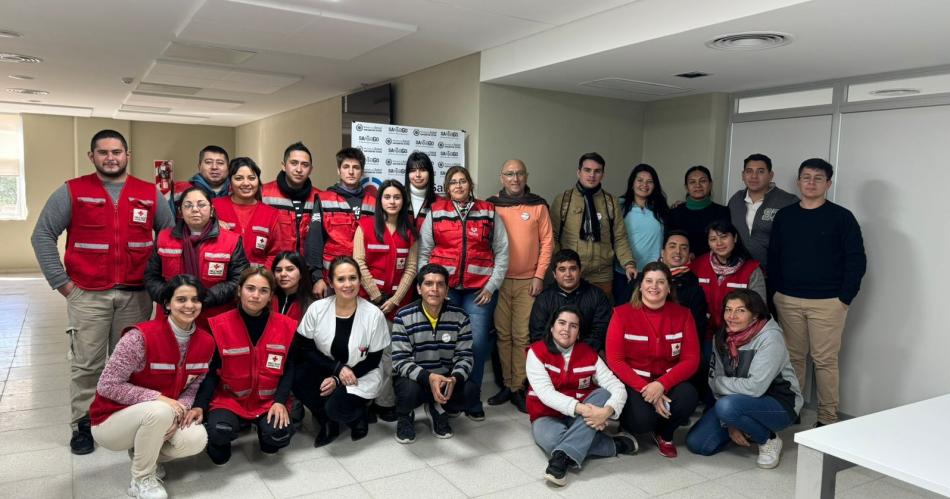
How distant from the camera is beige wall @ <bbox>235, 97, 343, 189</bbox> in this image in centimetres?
801

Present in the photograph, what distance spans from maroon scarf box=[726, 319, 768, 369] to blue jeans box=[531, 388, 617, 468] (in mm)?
751

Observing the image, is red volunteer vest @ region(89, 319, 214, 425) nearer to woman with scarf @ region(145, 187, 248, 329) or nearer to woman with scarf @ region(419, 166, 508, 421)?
woman with scarf @ region(145, 187, 248, 329)

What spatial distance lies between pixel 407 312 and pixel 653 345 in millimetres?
1389

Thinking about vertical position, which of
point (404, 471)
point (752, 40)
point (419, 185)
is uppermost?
point (752, 40)

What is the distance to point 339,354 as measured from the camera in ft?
11.8

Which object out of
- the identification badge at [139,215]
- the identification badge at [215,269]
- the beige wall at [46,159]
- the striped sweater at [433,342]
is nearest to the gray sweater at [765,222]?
the striped sweater at [433,342]

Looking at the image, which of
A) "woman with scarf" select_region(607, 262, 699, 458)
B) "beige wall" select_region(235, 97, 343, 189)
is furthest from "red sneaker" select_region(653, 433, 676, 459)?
"beige wall" select_region(235, 97, 343, 189)

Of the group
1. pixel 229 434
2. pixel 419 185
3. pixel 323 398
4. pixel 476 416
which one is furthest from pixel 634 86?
pixel 229 434

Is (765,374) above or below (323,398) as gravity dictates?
above

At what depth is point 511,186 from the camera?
14.7 feet

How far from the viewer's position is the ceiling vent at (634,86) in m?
5.00

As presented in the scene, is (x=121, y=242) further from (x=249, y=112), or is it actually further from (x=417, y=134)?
(x=249, y=112)

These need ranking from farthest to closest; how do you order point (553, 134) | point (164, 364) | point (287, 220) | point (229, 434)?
1. point (553, 134)
2. point (287, 220)
3. point (229, 434)
4. point (164, 364)

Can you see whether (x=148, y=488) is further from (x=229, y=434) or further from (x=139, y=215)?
(x=139, y=215)
